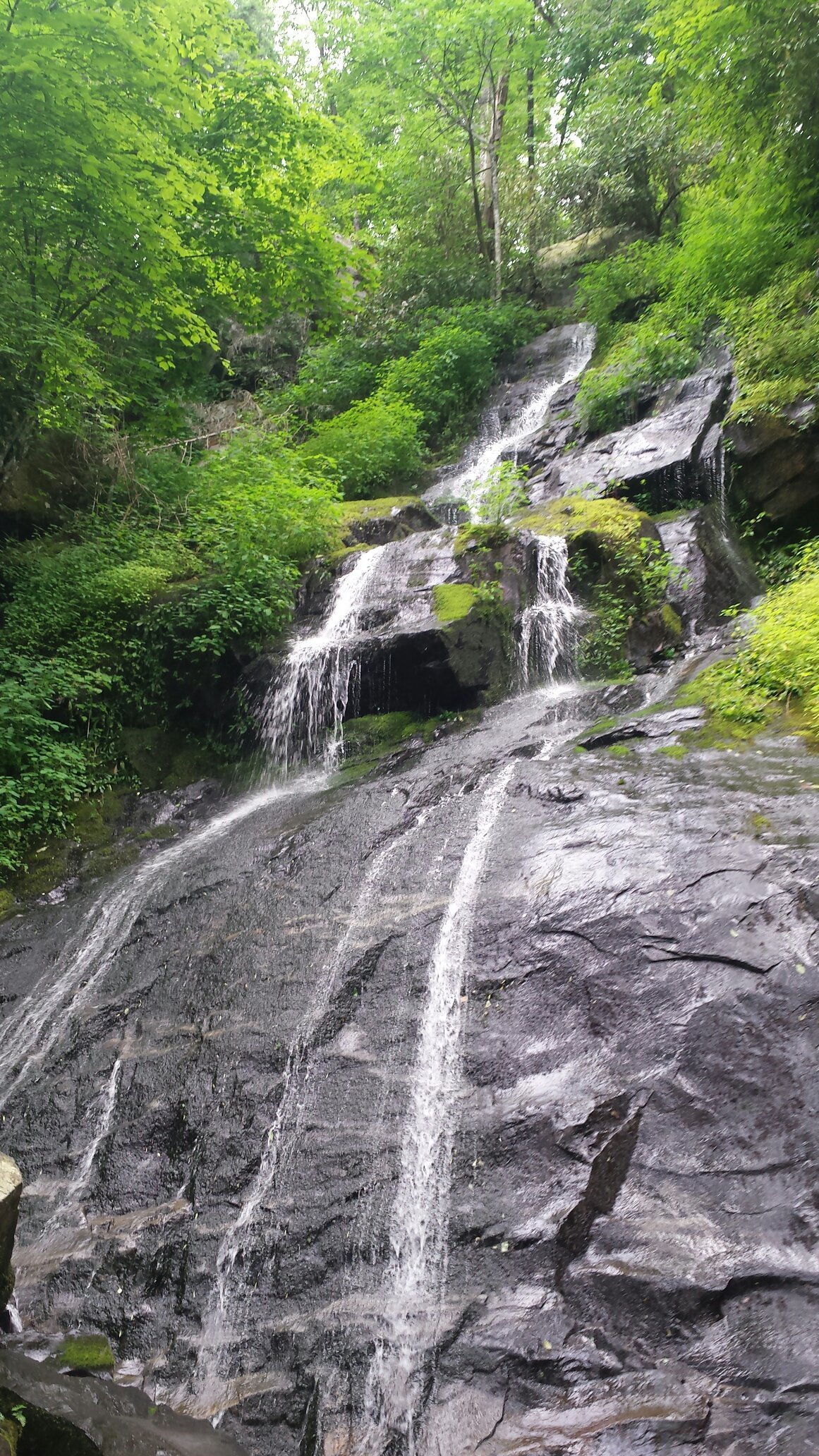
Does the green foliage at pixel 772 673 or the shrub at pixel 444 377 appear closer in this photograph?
the green foliage at pixel 772 673

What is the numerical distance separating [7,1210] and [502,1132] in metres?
2.24

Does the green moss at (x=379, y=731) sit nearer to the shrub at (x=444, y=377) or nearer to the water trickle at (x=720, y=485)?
the water trickle at (x=720, y=485)

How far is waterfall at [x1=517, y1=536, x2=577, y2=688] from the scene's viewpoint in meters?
8.91

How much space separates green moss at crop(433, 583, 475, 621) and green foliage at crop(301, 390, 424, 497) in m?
5.50

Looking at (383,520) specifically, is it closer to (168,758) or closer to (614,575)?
(614,575)

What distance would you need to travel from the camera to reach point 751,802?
5188 mm

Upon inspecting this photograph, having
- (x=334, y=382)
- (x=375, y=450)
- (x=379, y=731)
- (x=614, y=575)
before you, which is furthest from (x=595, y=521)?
(x=334, y=382)

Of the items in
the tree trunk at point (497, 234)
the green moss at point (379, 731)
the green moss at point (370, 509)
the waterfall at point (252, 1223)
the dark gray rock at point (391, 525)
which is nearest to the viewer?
the waterfall at point (252, 1223)

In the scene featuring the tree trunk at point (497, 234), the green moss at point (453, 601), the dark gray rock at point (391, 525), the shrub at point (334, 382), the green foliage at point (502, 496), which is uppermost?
the tree trunk at point (497, 234)

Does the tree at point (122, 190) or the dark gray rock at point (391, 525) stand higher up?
the tree at point (122, 190)

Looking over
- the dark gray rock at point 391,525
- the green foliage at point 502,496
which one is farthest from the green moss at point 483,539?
the dark gray rock at point 391,525

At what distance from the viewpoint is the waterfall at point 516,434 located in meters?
14.3

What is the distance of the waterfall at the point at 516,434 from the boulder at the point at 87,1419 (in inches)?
461

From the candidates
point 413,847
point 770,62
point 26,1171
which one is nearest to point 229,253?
point 770,62
